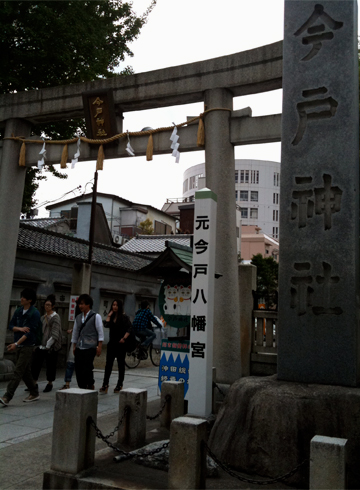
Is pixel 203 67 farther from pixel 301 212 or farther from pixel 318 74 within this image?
pixel 301 212

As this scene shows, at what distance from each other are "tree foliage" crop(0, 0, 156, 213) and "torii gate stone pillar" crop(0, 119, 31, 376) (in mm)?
2765

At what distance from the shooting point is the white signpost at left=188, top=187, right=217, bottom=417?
5.57 meters

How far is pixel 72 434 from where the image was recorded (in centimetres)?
437

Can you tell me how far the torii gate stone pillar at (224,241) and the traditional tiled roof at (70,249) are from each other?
9.92 meters

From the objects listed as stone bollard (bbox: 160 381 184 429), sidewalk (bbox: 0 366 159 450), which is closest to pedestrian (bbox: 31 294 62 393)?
sidewalk (bbox: 0 366 159 450)

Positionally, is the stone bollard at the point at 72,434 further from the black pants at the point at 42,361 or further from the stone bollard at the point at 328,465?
the black pants at the point at 42,361

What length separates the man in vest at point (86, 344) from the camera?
7879 millimetres

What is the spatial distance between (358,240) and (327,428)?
7.18 ft

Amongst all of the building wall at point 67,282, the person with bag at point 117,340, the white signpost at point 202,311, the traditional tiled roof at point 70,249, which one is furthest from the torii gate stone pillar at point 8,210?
the white signpost at point 202,311

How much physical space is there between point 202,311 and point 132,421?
1.65m

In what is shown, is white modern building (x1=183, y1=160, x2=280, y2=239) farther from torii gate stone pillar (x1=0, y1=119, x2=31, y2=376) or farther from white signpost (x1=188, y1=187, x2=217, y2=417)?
white signpost (x1=188, y1=187, x2=217, y2=417)

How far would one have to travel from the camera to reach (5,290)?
10.4 metres

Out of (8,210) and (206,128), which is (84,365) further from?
(206,128)

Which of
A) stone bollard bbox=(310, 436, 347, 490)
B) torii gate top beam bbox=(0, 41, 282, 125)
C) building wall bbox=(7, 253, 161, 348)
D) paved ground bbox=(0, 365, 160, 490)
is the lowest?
paved ground bbox=(0, 365, 160, 490)
